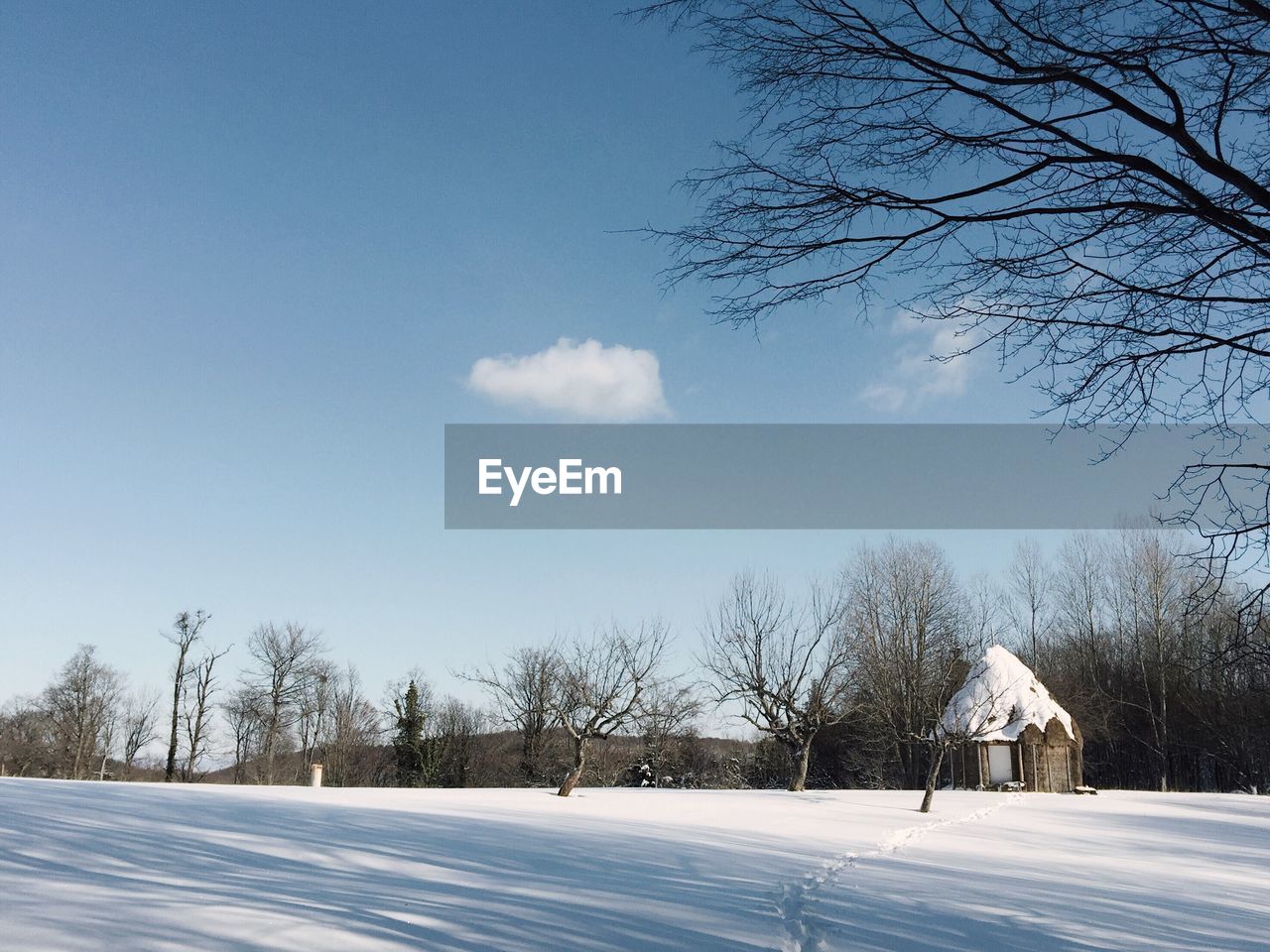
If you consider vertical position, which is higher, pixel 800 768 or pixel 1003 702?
pixel 1003 702

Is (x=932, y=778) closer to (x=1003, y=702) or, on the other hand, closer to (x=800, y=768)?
(x=800, y=768)

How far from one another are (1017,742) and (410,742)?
2365 cm

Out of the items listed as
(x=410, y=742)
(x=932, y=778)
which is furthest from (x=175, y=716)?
(x=932, y=778)

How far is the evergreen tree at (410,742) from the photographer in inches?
1449

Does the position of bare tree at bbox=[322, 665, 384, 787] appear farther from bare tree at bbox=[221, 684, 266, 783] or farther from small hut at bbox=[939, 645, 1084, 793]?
small hut at bbox=[939, 645, 1084, 793]

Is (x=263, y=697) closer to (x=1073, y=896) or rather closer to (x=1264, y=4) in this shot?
(x=1073, y=896)

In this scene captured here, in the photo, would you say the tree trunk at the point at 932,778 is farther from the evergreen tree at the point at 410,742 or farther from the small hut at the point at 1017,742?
the evergreen tree at the point at 410,742

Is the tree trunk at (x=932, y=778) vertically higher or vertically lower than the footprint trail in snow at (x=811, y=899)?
lower

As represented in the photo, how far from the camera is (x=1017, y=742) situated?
2912 centimetres

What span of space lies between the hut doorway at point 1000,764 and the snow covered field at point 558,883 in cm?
1688

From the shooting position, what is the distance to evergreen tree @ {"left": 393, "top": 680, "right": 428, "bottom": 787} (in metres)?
36.8

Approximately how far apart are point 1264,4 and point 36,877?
780cm

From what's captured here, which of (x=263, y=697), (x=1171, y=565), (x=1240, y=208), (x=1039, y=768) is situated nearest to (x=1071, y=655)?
(x=1171, y=565)

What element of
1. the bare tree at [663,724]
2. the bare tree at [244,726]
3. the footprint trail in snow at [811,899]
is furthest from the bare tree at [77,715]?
the footprint trail in snow at [811,899]
